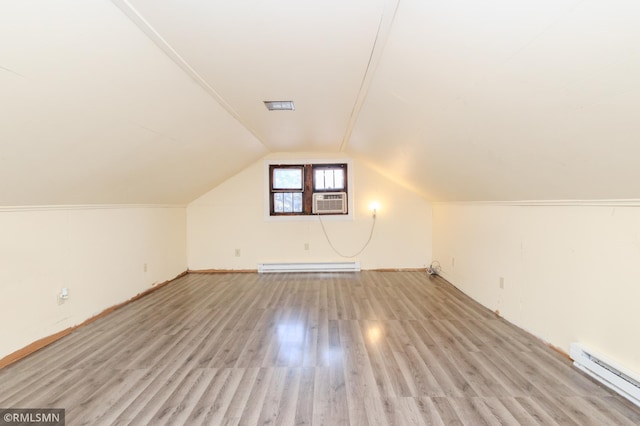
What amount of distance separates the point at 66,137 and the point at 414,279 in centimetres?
438

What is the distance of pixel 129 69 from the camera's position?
5.31 feet

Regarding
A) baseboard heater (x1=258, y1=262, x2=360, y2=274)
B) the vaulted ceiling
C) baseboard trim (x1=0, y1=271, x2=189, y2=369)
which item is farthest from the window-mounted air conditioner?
baseboard trim (x1=0, y1=271, x2=189, y2=369)

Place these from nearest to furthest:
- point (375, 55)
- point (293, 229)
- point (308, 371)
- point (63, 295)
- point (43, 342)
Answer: point (375, 55) < point (308, 371) < point (43, 342) < point (63, 295) < point (293, 229)

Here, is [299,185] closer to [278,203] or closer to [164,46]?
[278,203]

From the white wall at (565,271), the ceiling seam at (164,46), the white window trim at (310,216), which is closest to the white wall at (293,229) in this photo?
the white window trim at (310,216)

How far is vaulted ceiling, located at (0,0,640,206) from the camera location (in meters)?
1.12

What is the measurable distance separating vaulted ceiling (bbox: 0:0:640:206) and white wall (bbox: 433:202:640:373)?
0.26m

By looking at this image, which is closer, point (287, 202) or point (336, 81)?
point (336, 81)

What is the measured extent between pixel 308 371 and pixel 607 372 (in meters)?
1.94

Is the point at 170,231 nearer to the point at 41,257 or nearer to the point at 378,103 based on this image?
the point at 41,257

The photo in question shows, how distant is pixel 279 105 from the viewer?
2648 mm

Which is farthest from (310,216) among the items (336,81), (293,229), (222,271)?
(336,81)

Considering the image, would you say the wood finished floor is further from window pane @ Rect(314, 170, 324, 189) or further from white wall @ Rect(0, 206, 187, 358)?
window pane @ Rect(314, 170, 324, 189)

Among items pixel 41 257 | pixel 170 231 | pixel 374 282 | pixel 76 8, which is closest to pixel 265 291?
pixel 374 282
